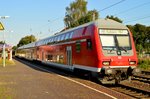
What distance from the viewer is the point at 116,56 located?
691 inches

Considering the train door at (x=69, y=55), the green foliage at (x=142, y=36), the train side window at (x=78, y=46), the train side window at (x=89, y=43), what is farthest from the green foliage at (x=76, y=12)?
the train side window at (x=89, y=43)

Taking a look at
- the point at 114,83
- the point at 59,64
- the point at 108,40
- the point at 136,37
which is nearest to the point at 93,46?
the point at 108,40

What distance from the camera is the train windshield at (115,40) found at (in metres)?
17.7

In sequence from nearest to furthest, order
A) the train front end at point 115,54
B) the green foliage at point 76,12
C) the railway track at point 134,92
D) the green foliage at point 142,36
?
the railway track at point 134,92 → the train front end at point 115,54 → the green foliage at point 76,12 → the green foliage at point 142,36

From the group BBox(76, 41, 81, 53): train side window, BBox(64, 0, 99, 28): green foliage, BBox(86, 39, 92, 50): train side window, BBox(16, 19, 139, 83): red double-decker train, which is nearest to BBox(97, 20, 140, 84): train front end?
BBox(16, 19, 139, 83): red double-decker train

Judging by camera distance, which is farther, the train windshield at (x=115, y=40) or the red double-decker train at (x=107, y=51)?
the train windshield at (x=115, y=40)

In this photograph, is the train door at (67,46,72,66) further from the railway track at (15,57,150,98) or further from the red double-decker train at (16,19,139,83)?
the railway track at (15,57,150,98)

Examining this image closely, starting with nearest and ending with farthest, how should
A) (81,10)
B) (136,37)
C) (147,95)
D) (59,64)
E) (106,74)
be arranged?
(147,95) < (106,74) < (59,64) < (81,10) < (136,37)

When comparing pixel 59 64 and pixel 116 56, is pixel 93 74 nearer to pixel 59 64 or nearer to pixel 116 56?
pixel 116 56

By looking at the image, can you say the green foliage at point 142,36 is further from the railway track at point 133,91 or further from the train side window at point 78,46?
the railway track at point 133,91

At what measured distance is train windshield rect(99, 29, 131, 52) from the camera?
17.7 metres

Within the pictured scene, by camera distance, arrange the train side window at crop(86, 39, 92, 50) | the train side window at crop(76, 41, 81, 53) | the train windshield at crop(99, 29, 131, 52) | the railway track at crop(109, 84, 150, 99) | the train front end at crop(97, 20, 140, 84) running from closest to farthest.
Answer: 1. the railway track at crop(109, 84, 150, 99)
2. the train front end at crop(97, 20, 140, 84)
3. the train windshield at crop(99, 29, 131, 52)
4. the train side window at crop(86, 39, 92, 50)
5. the train side window at crop(76, 41, 81, 53)

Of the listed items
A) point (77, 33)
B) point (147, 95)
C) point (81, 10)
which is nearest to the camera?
point (147, 95)

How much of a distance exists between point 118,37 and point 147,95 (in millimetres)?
4512
